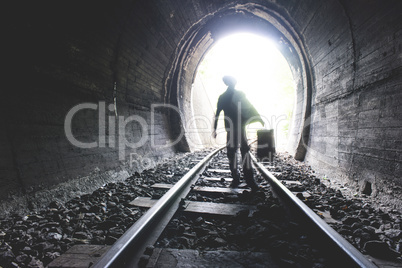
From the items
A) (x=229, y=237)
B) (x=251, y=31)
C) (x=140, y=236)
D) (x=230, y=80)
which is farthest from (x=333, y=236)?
(x=251, y=31)

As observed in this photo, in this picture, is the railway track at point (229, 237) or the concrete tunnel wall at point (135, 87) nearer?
the railway track at point (229, 237)

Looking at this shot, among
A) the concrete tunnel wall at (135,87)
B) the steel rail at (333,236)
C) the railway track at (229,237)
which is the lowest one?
the railway track at (229,237)

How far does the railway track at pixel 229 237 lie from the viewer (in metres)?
1.40

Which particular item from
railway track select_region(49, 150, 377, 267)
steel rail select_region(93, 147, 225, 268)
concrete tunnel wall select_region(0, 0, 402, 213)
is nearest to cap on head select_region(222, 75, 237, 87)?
railway track select_region(49, 150, 377, 267)

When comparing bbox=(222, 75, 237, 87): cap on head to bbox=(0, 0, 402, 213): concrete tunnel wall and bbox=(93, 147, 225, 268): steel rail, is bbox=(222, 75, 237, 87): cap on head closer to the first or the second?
bbox=(93, 147, 225, 268): steel rail

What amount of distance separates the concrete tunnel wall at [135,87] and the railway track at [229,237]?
1455mm

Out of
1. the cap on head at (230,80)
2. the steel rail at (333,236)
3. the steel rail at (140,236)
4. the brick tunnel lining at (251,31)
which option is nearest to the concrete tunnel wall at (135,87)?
the brick tunnel lining at (251,31)

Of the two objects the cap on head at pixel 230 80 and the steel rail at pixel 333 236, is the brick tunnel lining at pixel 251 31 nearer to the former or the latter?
the cap on head at pixel 230 80

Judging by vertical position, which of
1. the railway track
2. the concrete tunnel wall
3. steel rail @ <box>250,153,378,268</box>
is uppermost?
the concrete tunnel wall

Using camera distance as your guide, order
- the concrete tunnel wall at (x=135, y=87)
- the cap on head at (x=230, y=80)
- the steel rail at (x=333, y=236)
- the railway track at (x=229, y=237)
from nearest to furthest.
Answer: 1. the steel rail at (x=333, y=236)
2. the railway track at (x=229, y=237)
3. the concrete tunnel wall at (x=135, y=87)
4. the cap on head at (x=230, y=80)

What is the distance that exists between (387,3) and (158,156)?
5533 millimetres

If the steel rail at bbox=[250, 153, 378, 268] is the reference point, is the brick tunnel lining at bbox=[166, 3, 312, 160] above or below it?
above

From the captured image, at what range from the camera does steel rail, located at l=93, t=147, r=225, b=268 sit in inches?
50.7

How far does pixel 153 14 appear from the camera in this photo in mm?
4770
